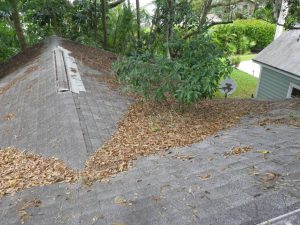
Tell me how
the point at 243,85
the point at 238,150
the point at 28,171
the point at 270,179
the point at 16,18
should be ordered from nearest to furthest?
the point at 270,179, the point at 238,150, the point at 28,171, the point at 16,18, the point at 243,85

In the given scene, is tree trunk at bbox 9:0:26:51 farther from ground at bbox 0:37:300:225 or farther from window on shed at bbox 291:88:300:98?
window on shed at bbox 291:88:300:98

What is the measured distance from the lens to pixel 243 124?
6391mm

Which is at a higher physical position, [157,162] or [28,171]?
[157,162]

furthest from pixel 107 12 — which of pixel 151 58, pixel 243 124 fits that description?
pixel 243 124

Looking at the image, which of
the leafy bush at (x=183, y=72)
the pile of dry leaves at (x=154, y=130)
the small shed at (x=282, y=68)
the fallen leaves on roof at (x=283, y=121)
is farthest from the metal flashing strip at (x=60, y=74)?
the small shed at (x=282, y=68)

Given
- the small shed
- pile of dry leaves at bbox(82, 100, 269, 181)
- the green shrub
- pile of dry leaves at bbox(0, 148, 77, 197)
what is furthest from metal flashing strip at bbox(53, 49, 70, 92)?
the green shrub

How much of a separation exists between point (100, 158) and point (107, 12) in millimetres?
13244

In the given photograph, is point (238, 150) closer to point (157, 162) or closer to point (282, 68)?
point (157, 162)

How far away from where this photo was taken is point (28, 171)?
472cm

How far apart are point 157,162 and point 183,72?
2.63m

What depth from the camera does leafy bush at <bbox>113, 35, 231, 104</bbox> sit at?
621 cm

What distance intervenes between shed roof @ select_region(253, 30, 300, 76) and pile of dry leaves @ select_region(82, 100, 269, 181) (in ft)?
12.0

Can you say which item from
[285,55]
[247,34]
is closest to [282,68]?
[285,55]

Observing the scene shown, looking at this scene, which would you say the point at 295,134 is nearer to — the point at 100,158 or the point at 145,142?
the point at 145,142
